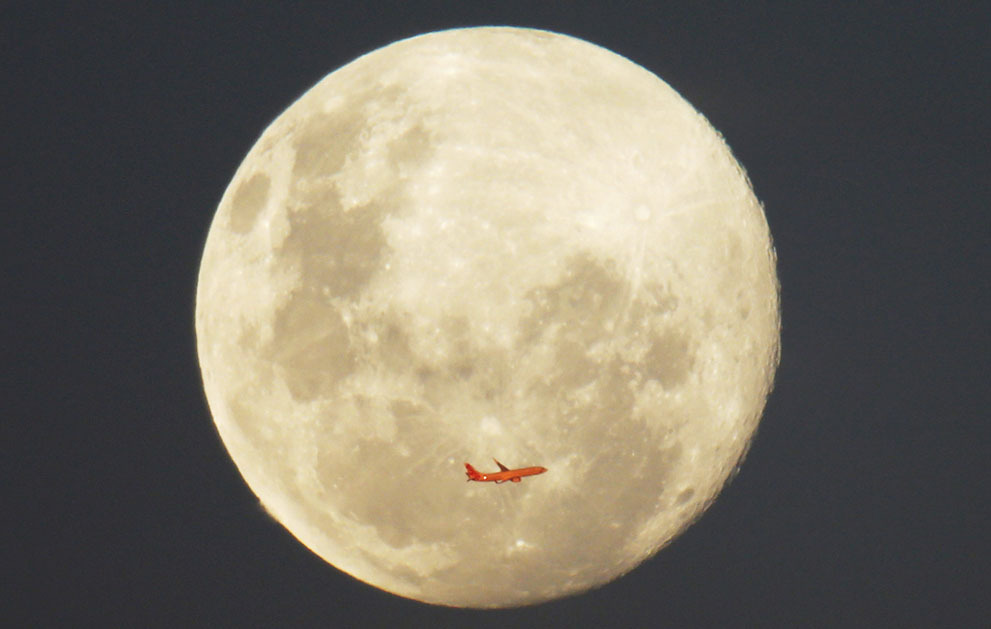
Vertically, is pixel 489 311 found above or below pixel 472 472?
above

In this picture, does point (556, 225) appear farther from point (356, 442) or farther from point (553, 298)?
point (356, 442)

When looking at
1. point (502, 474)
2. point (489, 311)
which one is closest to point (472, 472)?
point (502, 474)

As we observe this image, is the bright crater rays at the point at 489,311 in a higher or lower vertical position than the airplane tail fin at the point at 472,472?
higher

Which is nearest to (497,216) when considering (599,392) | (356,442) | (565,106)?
(565,106)

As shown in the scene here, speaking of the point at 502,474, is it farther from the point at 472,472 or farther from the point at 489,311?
the point at 489,311

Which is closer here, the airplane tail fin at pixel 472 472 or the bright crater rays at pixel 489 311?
the bright crater rays at pixel 489 311

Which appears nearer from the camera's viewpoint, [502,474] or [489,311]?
[489,311]
